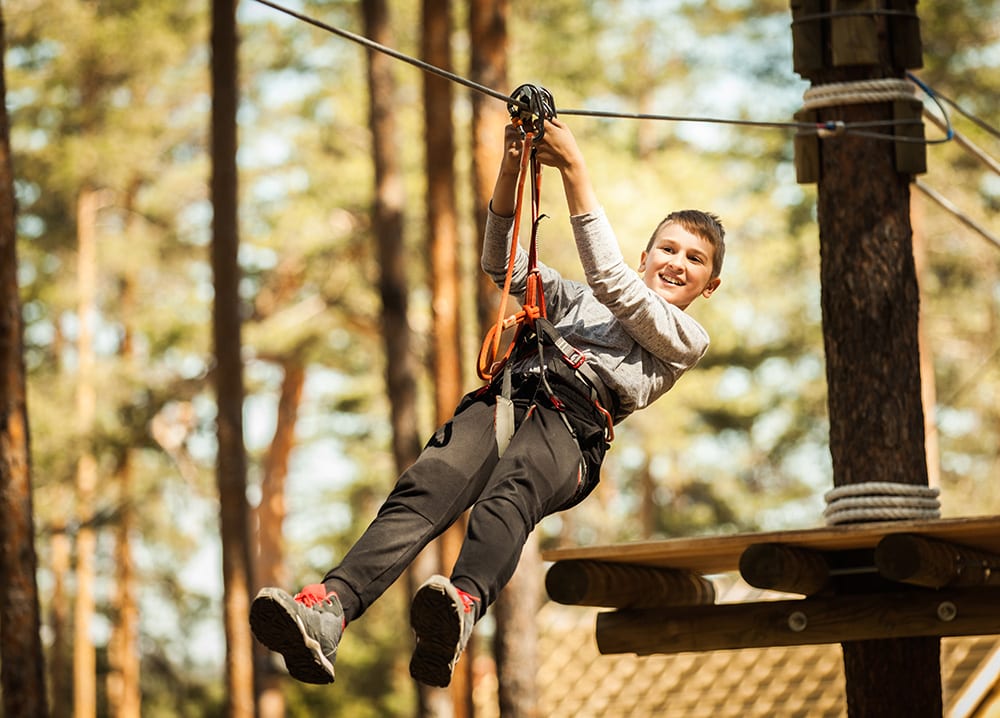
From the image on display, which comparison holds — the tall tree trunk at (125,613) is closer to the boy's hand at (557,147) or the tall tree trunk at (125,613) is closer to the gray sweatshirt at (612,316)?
the gray sweatshirt at (612,316)

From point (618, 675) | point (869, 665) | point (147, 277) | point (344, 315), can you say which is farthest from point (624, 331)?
point (147, 277)

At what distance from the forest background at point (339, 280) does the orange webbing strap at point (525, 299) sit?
15.2 m

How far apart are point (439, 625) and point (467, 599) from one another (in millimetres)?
116

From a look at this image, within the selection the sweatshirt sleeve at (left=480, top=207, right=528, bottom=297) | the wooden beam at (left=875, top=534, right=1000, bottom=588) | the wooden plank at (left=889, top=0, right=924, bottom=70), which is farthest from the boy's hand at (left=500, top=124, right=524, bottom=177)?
the wooden plank at (left=889, top=0, right=924, bottom=70)

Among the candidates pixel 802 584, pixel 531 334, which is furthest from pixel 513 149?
pixel 802 584

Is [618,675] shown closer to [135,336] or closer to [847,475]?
[847,475]

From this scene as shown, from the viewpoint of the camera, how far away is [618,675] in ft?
41.1

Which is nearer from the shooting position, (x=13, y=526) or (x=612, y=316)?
(x=612, y=316)

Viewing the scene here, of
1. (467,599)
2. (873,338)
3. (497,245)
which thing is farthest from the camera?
(873,338)

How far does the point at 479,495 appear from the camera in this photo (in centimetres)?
428

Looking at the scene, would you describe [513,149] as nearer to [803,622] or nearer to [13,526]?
[803,622]

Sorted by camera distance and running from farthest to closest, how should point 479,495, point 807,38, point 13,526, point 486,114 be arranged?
Answer: point 486,114, point 13,526, point 807,38, point 479,495

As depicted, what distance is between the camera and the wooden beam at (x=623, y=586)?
5.46 m

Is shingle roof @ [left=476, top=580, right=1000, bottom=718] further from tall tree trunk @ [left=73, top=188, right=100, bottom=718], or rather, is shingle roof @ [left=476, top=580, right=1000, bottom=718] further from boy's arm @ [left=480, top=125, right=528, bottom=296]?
tall tree trunk @ [left=73, top=188, right=100, bottom=718]
